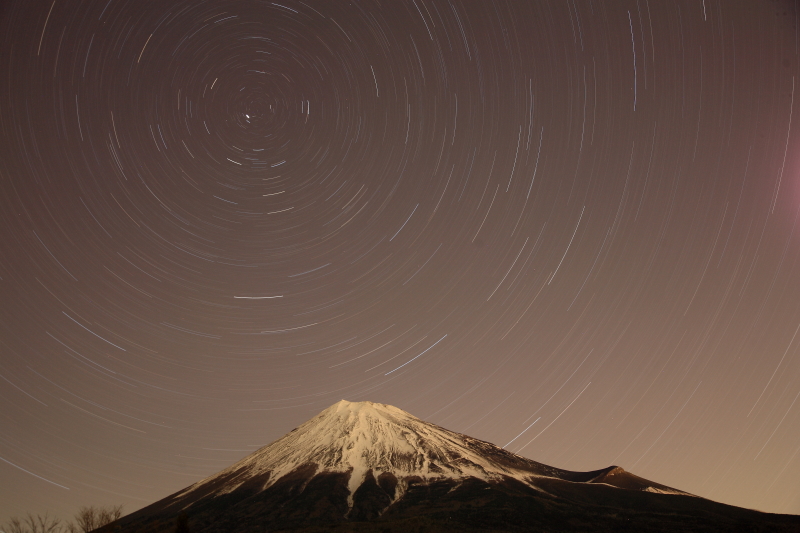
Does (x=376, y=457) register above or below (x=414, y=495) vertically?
above

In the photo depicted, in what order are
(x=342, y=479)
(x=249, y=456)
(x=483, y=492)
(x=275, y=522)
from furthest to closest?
(x=249, y=456)
(x=342, y=479)
(x=483, y=492)
(x=275, y=522)

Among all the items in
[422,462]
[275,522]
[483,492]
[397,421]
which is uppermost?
[397,421]

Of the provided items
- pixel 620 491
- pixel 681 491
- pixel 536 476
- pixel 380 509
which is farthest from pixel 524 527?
pixel 681 491

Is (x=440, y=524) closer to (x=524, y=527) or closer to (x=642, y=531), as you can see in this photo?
(x=524, y=527)

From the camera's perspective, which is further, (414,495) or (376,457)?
(376,457)

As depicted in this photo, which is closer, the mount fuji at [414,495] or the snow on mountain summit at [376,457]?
the mount fuji at [414,495]

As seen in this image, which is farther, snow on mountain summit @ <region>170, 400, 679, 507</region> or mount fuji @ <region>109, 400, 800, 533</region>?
snow on mountain summit @ <region>170, 400, 679, 507</region>

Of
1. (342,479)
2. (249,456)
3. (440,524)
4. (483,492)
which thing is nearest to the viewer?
(440,524)

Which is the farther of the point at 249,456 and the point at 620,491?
the point at 249,456
